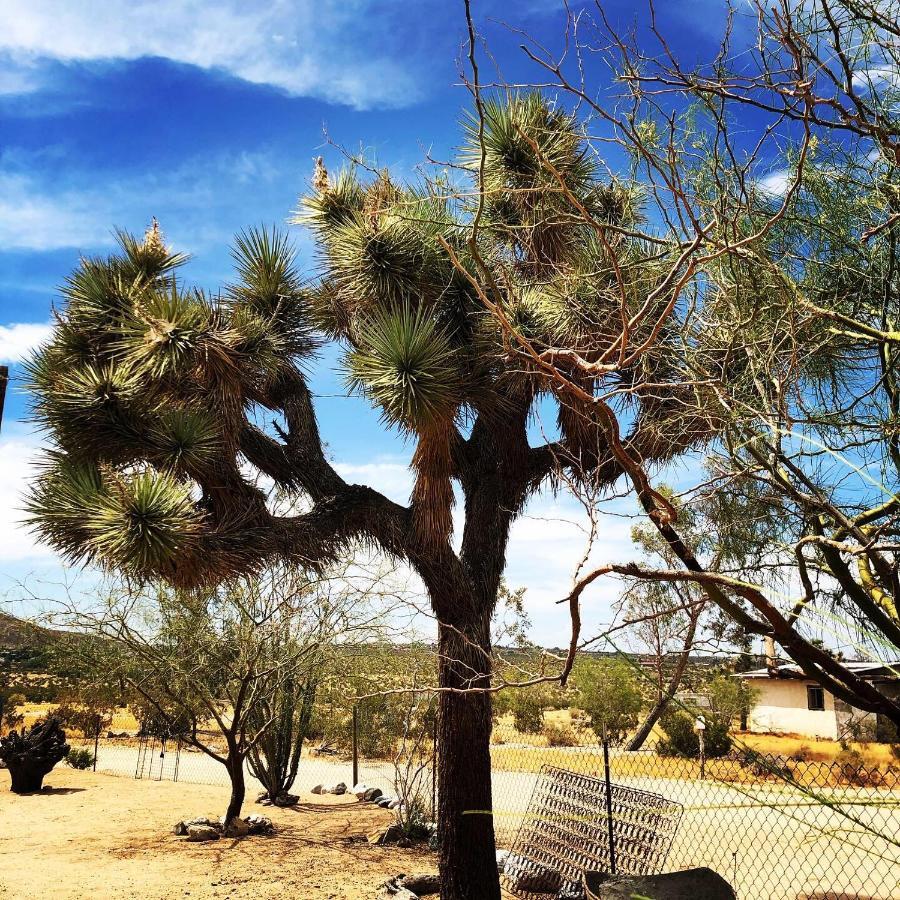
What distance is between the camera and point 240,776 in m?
11.9

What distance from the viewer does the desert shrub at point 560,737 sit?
81.2ft

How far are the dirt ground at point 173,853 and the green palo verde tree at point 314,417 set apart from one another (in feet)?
6.02

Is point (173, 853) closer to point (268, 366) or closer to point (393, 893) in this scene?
point (393, 893)

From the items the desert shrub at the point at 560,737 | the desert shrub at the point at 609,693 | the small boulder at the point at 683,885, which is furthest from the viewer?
the desert shrub at the point at 560,737

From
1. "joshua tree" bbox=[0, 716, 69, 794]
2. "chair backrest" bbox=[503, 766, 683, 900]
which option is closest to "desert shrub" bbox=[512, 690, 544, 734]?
"joshua tree" bbox=[0, 716, 69, 794]

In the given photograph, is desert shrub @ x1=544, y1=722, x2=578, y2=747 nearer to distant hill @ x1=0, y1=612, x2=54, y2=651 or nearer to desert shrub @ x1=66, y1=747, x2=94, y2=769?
desert shrub @ x1=66, y1=747, x2=94, y2=769

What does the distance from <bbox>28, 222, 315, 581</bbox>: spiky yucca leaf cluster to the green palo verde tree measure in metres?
0.02

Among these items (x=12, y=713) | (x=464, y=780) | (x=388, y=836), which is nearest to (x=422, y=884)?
(x=464, y=780)

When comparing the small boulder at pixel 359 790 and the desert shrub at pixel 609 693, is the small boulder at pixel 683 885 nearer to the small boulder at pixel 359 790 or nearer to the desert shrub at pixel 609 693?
the small boulder at pixel 359 790

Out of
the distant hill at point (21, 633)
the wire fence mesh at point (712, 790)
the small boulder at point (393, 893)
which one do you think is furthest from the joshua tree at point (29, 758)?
the small boulder at point (393, 893)

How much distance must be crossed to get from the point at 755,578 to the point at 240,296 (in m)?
7.76

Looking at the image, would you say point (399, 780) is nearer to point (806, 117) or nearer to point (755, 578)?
point (755, 578)

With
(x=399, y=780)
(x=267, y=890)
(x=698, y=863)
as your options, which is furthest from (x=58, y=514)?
(x=698, y=863)

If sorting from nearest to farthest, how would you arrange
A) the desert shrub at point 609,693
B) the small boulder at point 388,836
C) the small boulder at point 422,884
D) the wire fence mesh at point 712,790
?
the wire fence mesh at point 712,790
the small boulder at point 422,884
the small boulder at point 388,836
the desert shrub at point 609,693
